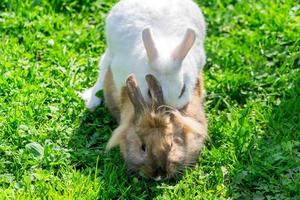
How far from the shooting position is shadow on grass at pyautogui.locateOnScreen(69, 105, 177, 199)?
444cm

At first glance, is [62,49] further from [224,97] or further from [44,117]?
[224,97]

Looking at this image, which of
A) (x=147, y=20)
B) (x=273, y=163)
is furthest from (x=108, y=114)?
(x=273, y=163)

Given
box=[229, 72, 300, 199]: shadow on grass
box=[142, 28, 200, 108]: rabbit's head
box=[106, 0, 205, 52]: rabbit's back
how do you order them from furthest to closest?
box=[106, 0, 205, 52]: rabbit's back < box=[229, 72, 300, 199]: shadow on grass < box=[142, 28, 200, 108]: rabbit's head

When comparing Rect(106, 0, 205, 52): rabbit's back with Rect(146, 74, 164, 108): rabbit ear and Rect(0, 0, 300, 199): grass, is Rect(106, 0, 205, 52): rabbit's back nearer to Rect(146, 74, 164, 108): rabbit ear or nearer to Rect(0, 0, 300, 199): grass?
Rect(146, 74, 164, 108): rabbit ear

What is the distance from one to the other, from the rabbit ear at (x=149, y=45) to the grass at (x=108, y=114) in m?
0.74

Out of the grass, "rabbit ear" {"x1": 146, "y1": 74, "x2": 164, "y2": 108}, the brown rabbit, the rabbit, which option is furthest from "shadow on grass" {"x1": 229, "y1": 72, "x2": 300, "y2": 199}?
"rabbit ear" {"x1": 146, "y1": 74, "x2": 164, "y2": 108}

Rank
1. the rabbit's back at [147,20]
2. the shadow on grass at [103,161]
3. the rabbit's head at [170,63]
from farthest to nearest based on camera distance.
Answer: the rabbit's back at [147,20], the shadow on grass at [103,161], the rabbit's head at [170,63]

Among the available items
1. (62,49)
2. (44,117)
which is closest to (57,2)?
(62,49)

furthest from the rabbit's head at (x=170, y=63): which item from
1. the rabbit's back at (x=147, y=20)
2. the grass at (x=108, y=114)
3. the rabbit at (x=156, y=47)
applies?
the grass at (x=108, y=114)

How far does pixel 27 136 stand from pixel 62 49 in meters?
1.06

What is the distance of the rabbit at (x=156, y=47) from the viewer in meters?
4.32

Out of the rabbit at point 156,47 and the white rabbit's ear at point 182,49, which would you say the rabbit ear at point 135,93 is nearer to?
the rabbit at point 156,47

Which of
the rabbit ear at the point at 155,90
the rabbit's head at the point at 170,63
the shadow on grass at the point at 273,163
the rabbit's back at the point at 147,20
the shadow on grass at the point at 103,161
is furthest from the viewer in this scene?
the rabbit's back at the point at 147,20

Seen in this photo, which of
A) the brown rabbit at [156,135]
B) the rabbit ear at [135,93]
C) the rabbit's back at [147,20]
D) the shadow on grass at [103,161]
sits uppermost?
the rabbit's back at [147,20]
